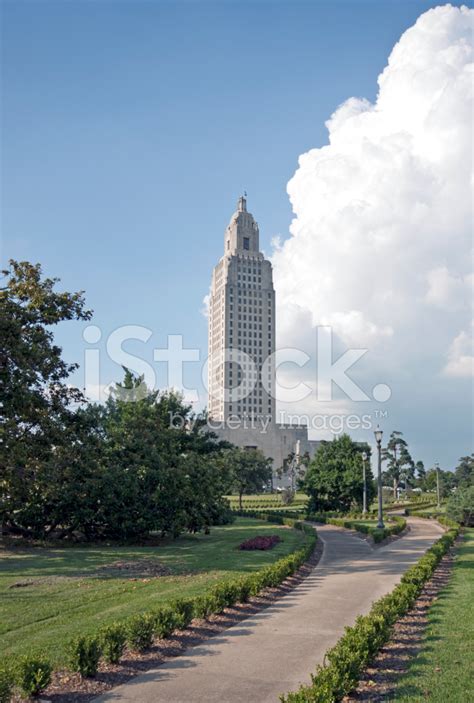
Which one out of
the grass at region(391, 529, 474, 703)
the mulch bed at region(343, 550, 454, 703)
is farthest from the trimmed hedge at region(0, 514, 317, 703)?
the grass at region(391, 529, 474, 703)

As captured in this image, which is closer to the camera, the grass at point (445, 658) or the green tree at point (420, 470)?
the grass at point (445, 658)

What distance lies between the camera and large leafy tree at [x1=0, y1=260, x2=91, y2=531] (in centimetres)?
A: 2195

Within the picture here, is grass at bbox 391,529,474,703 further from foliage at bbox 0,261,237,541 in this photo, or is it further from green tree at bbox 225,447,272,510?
green tree at bbox 225,447,272,510

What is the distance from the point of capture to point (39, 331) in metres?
25.2

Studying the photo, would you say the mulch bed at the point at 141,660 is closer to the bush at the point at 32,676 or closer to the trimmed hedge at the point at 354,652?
the bush at the point at 32,676

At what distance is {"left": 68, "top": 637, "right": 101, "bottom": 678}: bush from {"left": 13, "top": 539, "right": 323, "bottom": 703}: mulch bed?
A: 0.14 metres

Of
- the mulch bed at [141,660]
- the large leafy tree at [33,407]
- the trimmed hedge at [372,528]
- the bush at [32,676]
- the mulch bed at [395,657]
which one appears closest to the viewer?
the bush at [32,676]

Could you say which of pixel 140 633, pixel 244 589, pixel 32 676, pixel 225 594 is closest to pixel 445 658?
pixel 225 594

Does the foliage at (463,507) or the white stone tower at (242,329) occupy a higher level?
the white stone tower at (242,329)

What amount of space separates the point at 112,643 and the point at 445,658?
18.2ft

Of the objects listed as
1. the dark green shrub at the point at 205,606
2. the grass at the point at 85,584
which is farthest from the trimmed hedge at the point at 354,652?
the grass at the point at 85,584

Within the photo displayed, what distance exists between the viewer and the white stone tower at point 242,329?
166125 millimetres

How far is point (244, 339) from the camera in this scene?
169750 millimetres

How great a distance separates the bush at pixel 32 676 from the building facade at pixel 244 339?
493 feet
